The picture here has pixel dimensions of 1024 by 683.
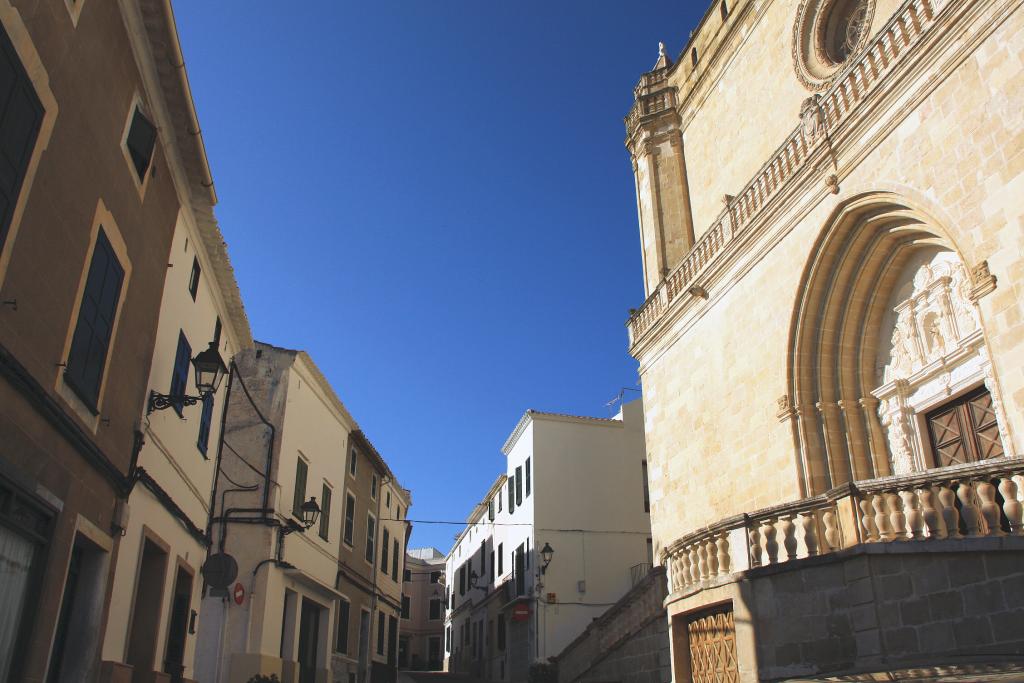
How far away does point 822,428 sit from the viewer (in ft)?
40.1

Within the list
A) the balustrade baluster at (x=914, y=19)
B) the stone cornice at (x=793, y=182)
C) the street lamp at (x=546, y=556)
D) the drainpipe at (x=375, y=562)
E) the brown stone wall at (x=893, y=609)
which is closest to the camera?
the brown stone wall at (x=893, y=609)

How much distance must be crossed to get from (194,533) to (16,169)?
23.1 ft

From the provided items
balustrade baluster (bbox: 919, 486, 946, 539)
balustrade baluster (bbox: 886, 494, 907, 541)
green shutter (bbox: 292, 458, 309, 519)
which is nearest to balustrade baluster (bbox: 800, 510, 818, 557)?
balustrade baluster (bbox: 886, 494, 907, 541)

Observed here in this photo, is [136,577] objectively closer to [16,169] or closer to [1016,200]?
[16,169]

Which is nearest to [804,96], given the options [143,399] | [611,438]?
[143,399]

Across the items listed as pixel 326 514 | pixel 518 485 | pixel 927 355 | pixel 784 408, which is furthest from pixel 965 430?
pixel 518 485

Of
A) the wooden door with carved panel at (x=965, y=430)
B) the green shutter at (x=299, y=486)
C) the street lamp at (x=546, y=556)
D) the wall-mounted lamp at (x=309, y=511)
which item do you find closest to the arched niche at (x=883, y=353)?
the wooden door with carved panel at (x=965, y=430)

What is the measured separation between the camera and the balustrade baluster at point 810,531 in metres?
8.17

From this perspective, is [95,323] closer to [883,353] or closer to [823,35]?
[883,353]

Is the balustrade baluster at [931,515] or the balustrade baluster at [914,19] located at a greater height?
the balustrade baluster at [914,19]

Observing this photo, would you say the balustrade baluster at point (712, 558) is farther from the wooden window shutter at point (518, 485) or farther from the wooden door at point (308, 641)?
the wooden window shutter at point (518, 485)

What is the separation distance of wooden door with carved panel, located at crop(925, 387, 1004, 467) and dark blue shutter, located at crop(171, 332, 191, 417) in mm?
9903

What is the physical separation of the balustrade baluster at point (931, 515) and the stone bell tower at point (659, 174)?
1096 centimetres

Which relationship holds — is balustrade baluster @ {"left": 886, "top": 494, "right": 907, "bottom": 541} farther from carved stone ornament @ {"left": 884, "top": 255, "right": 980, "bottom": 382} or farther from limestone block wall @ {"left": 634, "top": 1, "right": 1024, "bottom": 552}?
carved stone ornament @ {"left": 884, "top": 255, "right": 980, "bottom": 382}
